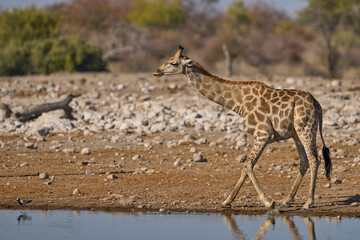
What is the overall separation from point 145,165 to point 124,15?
142 feet

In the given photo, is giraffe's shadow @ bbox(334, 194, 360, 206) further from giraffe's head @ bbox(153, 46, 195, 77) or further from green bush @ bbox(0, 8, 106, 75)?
green bush @ bbox(0, 8, 106, 75)

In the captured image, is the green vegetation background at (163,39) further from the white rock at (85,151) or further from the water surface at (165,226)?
the water surface at (165,226)

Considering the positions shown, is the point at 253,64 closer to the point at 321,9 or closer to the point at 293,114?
the point at 321,9

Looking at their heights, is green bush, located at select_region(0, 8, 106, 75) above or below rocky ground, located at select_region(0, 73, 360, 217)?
above

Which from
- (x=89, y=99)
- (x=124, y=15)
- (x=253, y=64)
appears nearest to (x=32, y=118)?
(x=89, y=99)

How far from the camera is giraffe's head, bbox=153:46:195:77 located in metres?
9.47

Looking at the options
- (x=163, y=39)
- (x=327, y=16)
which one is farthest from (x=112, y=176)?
(x=327, y=16)

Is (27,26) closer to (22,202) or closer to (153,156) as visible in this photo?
(153,156)

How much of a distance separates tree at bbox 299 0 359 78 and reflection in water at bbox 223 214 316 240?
30.5 metres

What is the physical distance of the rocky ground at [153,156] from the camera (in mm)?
9828

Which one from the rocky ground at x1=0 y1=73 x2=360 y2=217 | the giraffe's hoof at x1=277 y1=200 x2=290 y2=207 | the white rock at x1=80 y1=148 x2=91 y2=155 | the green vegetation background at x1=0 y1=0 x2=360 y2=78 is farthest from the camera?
the green vegetation background at x1=0 y1=0 x2=360 y2=78

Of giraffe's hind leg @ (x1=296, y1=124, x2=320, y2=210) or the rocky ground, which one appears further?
the rocky ground

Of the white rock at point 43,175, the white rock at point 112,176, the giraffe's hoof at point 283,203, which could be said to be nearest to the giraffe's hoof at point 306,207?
the giraffe's hoof at point 283,203

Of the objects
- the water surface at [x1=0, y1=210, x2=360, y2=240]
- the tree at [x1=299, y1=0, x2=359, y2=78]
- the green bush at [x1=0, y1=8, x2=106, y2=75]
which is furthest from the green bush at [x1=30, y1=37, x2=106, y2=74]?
the water surface at [x1=0, y1=210, x2=360, y2=240]
